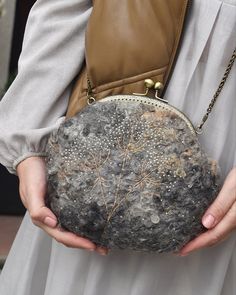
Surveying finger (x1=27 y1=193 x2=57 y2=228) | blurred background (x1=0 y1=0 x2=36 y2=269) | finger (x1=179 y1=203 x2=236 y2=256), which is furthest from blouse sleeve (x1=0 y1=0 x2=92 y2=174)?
blurred background (x1=0 y1=0 x2=36 y2=269)

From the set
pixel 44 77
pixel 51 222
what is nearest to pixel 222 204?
pixel 51 222

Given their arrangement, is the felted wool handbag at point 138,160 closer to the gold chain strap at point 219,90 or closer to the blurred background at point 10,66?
the gold chain strap at point 219,90

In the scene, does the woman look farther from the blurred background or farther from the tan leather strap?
the blurred background

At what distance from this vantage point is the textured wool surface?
Answer: 37.4 inches

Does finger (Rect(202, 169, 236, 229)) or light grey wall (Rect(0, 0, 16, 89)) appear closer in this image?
finger (Rect(202, 169, 236, 229))

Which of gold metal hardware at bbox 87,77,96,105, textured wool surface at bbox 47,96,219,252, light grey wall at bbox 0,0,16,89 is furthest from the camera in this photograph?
light grey wall at bbox 0,0,16,89

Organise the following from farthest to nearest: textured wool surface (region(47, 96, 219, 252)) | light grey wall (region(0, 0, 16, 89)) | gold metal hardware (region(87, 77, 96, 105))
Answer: light grey wall (region(0, 0, 16, 89)), gold metal hardware (region(87, 77, 96, 105)), textured wool surface (region(47, 96, 219, 252))

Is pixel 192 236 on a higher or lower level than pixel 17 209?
higher

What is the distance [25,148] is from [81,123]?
198mm

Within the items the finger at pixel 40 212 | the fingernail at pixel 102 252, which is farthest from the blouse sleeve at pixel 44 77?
the fingernail at pixel 102 252

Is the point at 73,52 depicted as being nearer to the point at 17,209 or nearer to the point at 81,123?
the point at 81,123

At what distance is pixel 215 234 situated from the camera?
987 millimetres

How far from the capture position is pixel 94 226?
979 mm

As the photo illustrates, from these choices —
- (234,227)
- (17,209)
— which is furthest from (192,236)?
(17,209)
